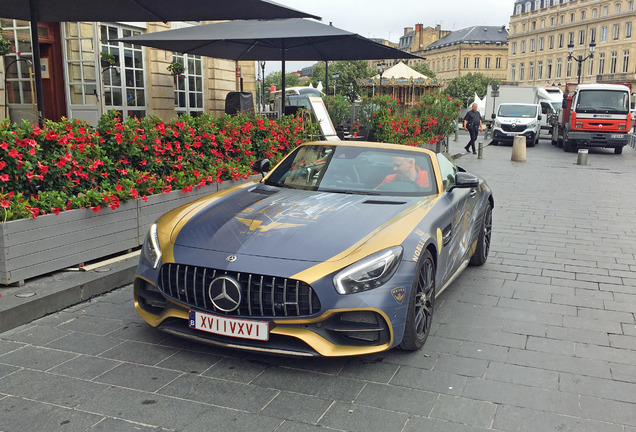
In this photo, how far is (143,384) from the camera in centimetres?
351

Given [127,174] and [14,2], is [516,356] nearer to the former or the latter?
[127,174]

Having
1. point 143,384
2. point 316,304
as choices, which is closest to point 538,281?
point 316,304

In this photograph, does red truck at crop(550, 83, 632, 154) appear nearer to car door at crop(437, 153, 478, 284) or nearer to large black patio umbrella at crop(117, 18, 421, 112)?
large black patio umbrella at crop(117, 18, 421, 112)

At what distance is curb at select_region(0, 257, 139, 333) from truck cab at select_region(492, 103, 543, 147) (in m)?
24.8

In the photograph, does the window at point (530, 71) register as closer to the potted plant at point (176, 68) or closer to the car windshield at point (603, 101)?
the car windshield at point (603, 101)

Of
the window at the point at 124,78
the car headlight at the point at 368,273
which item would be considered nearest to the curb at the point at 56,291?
the car headlight at the point at 368,273

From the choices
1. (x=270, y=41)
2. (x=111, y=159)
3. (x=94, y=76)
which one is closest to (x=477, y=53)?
(x=270, y=41)

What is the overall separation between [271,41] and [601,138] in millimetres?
16372

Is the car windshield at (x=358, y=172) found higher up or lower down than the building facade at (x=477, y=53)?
lower down

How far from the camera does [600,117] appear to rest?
23578mm

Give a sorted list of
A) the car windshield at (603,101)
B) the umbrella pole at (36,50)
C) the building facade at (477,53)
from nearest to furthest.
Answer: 1. the umbrella pole at (36,50)
2. the car windshield at (603,101)
3. the building facade at (477,53)

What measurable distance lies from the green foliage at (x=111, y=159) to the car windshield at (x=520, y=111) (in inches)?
886

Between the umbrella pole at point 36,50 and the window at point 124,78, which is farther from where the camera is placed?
the window at point 124,78

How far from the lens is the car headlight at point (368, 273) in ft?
11.6
